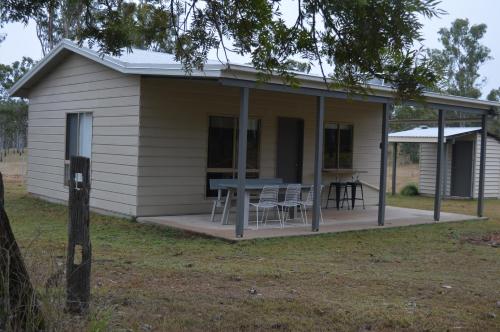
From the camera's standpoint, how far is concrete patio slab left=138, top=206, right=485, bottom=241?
1027 centimetres

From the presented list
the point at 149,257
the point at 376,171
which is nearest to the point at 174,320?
the point at 149,257

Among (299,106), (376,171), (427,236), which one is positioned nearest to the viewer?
(427,236)

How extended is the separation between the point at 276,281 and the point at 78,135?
27.6 feet

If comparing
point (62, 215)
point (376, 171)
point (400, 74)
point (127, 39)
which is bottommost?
point (62, 215)

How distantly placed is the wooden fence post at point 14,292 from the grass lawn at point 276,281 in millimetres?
90

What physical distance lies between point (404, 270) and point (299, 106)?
7062 millimetres

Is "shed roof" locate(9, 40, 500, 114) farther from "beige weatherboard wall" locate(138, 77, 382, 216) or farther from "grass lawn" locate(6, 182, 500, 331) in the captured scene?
"grass lawn" locate(6, 182, 500, 331)

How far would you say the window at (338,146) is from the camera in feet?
50.5

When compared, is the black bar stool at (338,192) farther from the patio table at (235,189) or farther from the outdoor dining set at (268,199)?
the patio table at (235,189)

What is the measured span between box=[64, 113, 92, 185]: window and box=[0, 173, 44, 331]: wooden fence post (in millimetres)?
9664

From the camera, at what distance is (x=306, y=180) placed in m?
14.8

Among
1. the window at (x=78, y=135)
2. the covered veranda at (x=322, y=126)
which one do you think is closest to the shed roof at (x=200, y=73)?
the covered veranda at (x=322, y=126)

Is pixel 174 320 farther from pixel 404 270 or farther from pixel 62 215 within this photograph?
pixel 62 215

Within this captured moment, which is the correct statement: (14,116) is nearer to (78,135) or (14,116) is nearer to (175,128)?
(78,135)
